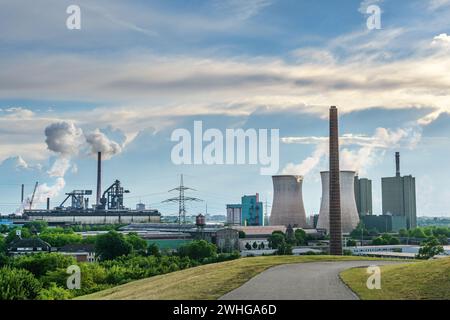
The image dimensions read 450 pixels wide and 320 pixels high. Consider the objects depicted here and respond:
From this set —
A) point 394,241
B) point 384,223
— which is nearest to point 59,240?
point 394,241

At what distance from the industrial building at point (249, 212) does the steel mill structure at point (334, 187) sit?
99.7 metres

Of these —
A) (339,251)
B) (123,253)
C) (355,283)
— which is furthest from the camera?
(123,253)

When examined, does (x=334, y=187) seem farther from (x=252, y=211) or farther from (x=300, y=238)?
(x=252, y=211)

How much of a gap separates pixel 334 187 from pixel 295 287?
32779 millimetres

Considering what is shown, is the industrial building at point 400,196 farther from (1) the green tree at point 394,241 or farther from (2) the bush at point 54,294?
(2) the bush at point 54,294

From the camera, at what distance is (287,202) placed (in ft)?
315

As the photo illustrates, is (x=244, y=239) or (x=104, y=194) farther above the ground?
(x=104, y=194)

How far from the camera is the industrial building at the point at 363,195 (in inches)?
5517

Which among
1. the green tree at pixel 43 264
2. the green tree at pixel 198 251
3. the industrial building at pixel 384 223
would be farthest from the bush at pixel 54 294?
the industrial building at pixel 384 223
